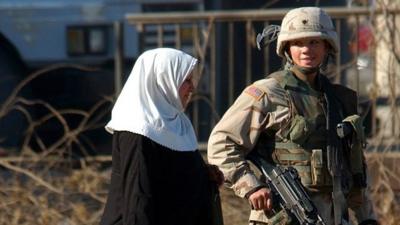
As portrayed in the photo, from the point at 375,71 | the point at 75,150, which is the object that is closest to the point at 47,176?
the point at 75,150

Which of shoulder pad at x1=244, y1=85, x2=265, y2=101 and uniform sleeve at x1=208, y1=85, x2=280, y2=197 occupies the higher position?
shoulder pad at x1=244, y1=85, x2=265, y2=101

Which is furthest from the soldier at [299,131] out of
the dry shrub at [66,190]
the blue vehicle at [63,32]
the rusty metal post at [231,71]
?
the blue vehicle at [63,32]

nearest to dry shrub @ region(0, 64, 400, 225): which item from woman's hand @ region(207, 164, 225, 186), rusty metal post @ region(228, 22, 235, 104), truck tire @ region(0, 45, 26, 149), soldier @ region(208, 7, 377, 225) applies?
truck tire @ region(0, 45, 26, 149)

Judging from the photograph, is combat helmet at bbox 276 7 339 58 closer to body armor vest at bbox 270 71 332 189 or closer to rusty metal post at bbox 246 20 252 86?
body armor vest at bbox 270 71 332 189

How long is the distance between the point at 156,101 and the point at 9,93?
514 cm

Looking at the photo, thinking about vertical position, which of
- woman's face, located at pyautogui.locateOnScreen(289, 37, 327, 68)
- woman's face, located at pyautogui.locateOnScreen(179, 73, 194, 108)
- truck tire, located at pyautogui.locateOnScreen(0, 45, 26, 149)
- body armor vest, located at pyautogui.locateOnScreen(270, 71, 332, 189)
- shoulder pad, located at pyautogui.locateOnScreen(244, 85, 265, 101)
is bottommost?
truck tire, located at pyautogui.locateOnScreen(0, 45, 26, 149)

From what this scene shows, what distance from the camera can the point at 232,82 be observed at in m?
8.41

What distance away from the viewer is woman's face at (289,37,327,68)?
488cm

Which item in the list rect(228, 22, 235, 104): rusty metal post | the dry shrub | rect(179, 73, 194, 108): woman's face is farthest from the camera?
rect(228, 22, 235, 104): rusty metal post

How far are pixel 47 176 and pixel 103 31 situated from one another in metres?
2.31

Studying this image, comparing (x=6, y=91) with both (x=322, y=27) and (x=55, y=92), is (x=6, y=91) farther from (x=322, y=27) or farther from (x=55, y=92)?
(x=322, y=27)

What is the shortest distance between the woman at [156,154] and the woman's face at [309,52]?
0.48 meters

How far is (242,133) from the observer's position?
4879 millimetres

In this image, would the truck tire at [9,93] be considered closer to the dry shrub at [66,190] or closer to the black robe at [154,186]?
the dry shrub at [66,190]
